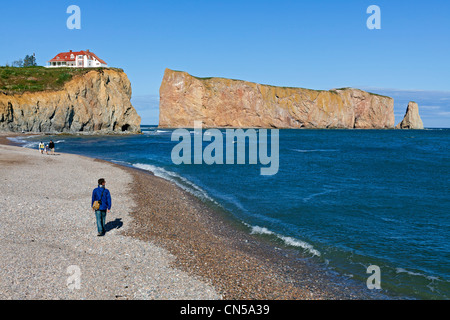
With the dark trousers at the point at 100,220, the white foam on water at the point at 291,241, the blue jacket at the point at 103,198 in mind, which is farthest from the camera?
the white foam on water at the point at 291,241

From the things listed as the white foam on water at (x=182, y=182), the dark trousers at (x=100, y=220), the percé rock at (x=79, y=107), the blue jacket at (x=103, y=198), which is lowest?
the white foam on water at (x=182, y=182)

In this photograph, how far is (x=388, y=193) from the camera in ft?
87.1

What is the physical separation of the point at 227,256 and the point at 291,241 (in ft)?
14.7

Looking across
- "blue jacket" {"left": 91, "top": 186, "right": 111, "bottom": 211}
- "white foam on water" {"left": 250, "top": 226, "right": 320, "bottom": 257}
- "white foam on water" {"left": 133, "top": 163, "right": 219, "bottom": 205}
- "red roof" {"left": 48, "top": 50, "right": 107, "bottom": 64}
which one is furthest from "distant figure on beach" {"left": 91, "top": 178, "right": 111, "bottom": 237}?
"red roof" {"left": 48, "top": 50, "right": 107, "bottom": 64}

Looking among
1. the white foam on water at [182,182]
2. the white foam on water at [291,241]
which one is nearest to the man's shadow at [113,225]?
the white foam on water at [291,241]

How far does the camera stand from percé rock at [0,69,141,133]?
70.2 meters

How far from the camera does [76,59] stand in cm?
11088

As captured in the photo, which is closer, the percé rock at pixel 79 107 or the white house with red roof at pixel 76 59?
the percé rock at pixel 79 107

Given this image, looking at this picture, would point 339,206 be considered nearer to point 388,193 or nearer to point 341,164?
point 388,193

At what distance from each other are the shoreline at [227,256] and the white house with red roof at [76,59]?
107 meters

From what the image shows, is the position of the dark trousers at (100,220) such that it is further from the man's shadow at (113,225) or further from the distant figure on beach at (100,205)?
the man's shadow at (113,225)

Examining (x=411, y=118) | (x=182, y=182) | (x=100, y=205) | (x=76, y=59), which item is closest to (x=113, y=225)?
(x=100, y=205)

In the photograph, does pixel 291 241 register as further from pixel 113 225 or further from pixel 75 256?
pixel 75 256

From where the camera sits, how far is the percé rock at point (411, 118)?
18800 centimetres
